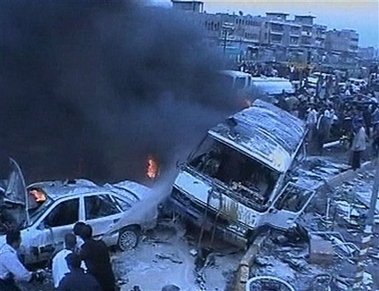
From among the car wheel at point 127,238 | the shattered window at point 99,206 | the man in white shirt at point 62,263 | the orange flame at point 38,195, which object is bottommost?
the car wheel at point 127,238

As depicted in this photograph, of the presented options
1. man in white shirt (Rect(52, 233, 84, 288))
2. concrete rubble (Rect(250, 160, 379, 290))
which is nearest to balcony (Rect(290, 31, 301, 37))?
concrete rubble (Rect(250, 160, 379, 290))

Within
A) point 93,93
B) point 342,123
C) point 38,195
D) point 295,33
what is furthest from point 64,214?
point 295,33

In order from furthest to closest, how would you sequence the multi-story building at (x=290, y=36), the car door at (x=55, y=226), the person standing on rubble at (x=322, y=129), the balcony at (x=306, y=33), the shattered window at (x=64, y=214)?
1. the balcony at (x=306, y=33)
2. the multi-story building at (x=290, y=36)
3. the person standing on rubble at (x=322, y=129)
4. the shattered window at (x=64, y=214)
5. the car door at (x=55, y=226)

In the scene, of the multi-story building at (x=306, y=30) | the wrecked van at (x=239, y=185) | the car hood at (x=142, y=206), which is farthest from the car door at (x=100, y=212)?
the multi-story building at (x=306, y=30)

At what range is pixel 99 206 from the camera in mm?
9125

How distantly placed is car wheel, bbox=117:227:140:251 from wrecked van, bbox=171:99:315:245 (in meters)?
0.90

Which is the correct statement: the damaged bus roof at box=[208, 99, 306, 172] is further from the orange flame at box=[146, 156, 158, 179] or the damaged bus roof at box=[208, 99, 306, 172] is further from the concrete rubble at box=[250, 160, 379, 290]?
the orange flame at box=[146, 156, 158, 179]

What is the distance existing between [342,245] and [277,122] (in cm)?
280

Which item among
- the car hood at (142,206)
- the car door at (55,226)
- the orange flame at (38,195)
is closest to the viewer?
the car door at (55,226)

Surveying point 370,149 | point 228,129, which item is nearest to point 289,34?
point 370,149

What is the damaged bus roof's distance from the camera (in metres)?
9.60

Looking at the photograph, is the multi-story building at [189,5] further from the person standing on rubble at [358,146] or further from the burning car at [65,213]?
the burning car at [65,213]

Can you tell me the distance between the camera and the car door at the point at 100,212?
29.3 feet

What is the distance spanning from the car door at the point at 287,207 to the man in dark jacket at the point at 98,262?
13.5 ft
